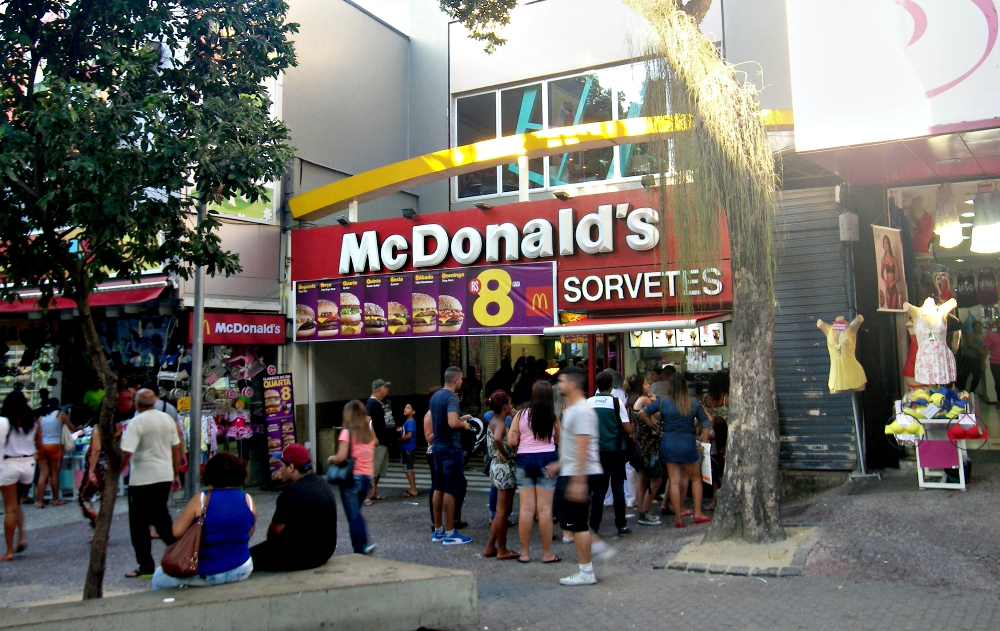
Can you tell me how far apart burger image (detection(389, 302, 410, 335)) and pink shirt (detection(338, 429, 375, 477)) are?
17.3 ft

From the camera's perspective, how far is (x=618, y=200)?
1122 centimetres

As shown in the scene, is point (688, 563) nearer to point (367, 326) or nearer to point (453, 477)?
point (453, 477)

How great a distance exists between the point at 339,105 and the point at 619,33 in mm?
5513

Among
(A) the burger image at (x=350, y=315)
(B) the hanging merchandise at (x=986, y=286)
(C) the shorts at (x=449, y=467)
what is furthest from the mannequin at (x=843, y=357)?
(A) the burger image at (x=350, y=315)

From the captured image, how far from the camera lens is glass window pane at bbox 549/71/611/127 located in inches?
575

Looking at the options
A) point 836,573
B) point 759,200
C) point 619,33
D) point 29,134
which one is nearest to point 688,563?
point 836,573

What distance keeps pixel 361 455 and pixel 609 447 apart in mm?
2550

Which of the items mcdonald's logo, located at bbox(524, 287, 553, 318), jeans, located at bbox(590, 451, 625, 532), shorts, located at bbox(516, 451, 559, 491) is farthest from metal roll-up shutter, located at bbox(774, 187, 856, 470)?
shorts, located at bbox(516, 451, 559, 491)

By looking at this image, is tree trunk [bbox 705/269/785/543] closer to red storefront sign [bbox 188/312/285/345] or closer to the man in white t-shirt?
the man in white t-shirt

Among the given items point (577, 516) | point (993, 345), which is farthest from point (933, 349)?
point (577, 516)

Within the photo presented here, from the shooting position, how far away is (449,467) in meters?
8.13

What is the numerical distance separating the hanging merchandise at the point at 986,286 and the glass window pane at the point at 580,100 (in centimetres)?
673

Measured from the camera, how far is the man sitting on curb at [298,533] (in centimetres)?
538

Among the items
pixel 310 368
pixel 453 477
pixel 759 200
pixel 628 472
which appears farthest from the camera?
pixel 310 368
